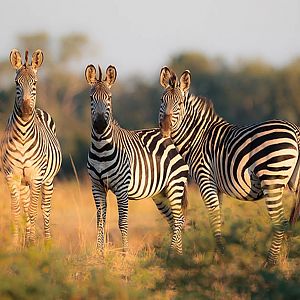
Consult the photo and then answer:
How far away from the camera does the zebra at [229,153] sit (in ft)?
31.4

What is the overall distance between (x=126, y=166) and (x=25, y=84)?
166 cm

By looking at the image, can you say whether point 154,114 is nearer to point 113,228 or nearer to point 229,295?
point 113,228

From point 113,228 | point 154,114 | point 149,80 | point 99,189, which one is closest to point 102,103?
point 99,189

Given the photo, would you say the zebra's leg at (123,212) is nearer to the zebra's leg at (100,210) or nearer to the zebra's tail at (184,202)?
the zebra's leg at (100,210)

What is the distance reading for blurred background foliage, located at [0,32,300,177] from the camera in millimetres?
33812

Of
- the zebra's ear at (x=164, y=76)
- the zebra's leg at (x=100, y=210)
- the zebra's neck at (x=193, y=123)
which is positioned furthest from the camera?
the zebra's ear at (x=164, y=76)

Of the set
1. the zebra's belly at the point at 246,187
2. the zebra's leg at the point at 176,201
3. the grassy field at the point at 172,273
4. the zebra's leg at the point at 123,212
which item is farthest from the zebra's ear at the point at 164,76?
the grassy field at the point at 172,273

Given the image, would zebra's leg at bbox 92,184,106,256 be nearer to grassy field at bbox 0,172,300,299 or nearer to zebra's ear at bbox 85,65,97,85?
grassy field at bbox 0,172,300,299

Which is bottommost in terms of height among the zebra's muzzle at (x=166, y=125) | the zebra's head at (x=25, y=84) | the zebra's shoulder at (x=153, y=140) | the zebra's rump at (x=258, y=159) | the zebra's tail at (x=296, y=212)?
the zebra's tail at (x=296, y=212)

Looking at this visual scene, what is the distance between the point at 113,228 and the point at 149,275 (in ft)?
25.0

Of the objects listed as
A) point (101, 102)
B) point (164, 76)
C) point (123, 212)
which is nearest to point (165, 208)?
point (123, 212)

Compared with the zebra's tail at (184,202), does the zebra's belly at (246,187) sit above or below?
above

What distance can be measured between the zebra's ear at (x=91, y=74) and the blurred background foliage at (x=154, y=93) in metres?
15.2

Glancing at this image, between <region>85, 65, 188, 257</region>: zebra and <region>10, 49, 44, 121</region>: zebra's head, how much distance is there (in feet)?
2.44
